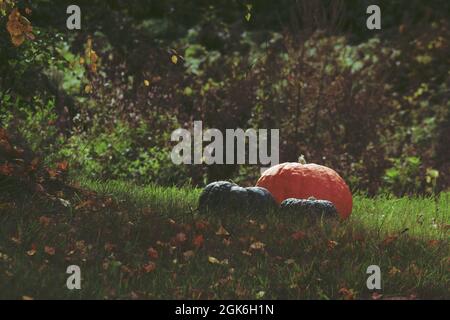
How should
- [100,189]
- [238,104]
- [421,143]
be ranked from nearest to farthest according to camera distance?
[100,189] < [238,104] < [421,143]

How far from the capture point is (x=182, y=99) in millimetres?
13094

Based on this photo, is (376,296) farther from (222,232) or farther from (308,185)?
(308,185)

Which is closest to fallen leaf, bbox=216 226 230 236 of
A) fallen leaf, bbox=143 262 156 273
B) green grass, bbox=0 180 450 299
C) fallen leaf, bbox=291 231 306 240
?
green grass, bbox=0 180 450 299

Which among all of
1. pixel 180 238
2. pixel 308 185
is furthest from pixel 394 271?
pixel 308 185

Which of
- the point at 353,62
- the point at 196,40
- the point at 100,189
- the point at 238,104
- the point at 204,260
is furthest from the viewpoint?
the point at 196,40

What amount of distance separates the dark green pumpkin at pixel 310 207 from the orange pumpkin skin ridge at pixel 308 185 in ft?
1.79

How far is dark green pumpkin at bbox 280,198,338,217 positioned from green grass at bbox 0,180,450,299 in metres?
0.17

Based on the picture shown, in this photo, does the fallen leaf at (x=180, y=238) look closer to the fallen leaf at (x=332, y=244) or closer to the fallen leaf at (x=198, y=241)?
the fallen leaf at (x=198, y=241)

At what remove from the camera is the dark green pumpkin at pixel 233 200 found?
804 centimetres

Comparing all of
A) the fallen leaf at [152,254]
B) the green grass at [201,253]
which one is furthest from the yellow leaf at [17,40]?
the fallen leaf at [152,254]

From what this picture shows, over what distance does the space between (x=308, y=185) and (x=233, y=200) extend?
3.29ft

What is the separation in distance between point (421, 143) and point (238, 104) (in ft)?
9.95

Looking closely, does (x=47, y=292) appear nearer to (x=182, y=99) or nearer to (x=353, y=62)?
(x=182, y=99)
